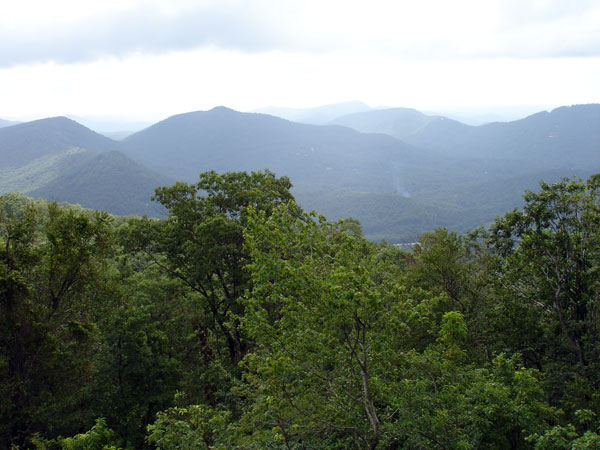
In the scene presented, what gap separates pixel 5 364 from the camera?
37.9 ft

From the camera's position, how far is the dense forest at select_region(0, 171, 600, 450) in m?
8.02

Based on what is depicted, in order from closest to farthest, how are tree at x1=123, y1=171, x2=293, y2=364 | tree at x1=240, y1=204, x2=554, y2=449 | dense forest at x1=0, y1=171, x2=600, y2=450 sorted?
tree at x1=240, y1=204, x2=554, y2=449
dense forest at x1=0, y1=171, x2=600, y2=450
tree at x1=123, y1=171, x2=293, y2=364

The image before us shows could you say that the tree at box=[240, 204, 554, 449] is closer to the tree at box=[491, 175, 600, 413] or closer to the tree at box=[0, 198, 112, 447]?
the tree at box=[491, 175, 600, 413]

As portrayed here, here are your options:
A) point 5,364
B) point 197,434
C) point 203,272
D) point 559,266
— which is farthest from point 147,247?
point 559,266

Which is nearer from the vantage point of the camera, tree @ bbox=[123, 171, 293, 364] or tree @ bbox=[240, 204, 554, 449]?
tree @ bbox=[240, 204, 554, 449]

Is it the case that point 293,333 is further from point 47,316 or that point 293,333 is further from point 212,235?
point 212,235

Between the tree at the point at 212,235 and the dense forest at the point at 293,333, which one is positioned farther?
the tree at the point at 212,235

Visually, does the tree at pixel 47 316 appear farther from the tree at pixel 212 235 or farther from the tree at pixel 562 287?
the tree at pixel 562 287

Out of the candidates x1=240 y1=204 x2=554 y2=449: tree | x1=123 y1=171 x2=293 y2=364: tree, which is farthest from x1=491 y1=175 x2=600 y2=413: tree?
x1=123 y1=171 x2=293 y2=364: tree

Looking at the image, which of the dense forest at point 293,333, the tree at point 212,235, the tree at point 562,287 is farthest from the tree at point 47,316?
the tree at point 562,287

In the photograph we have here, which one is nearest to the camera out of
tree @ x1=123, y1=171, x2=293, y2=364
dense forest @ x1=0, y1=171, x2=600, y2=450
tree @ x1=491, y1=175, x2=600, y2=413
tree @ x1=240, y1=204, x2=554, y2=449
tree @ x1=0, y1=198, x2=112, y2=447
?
tree @ x1=240, y1=204, x2=554, y2=449

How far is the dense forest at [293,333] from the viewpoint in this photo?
802cm

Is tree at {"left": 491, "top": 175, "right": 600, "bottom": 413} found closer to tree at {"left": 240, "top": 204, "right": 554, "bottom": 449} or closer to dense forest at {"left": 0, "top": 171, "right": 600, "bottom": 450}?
dense forest at {"left": 0, "top": 171, "right": 600, "bottom": 450}

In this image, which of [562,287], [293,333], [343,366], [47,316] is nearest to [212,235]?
[47,316]
